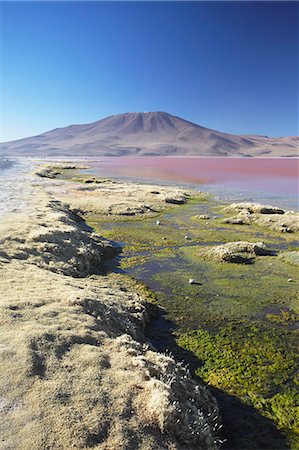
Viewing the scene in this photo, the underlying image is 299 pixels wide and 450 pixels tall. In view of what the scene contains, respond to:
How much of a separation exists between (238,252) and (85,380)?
17.0 metres

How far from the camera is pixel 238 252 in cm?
2303

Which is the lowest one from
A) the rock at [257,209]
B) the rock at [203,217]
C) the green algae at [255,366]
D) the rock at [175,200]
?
the green algae at [255,366]

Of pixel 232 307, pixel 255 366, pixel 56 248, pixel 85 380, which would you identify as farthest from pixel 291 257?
pixel 85 380

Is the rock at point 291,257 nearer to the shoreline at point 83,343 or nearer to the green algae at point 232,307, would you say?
the green algae at point 232,307

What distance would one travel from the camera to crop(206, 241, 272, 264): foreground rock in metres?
21.8

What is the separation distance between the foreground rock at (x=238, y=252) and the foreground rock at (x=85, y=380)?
31.3 feet

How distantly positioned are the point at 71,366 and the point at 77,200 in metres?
38.0

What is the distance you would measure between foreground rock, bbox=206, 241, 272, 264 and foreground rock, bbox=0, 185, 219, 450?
9544 mm

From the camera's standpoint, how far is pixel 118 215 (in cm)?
3731

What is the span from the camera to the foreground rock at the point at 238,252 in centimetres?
2181

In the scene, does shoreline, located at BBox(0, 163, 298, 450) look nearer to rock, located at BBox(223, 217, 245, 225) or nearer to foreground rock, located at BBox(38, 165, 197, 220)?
rock, located at BBox(223, 217, 245, 225)

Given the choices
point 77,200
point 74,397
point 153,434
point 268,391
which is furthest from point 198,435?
point 77,200

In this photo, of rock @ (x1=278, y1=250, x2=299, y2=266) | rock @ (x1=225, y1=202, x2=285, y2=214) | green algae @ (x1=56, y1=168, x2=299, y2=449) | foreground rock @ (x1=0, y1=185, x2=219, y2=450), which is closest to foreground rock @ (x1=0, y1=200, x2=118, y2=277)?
green algae @ (x1=56, y1=168, x2=299, y2=449)

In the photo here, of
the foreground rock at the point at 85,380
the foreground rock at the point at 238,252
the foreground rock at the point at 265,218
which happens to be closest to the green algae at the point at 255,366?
the foreground rock at the point at 85,380
